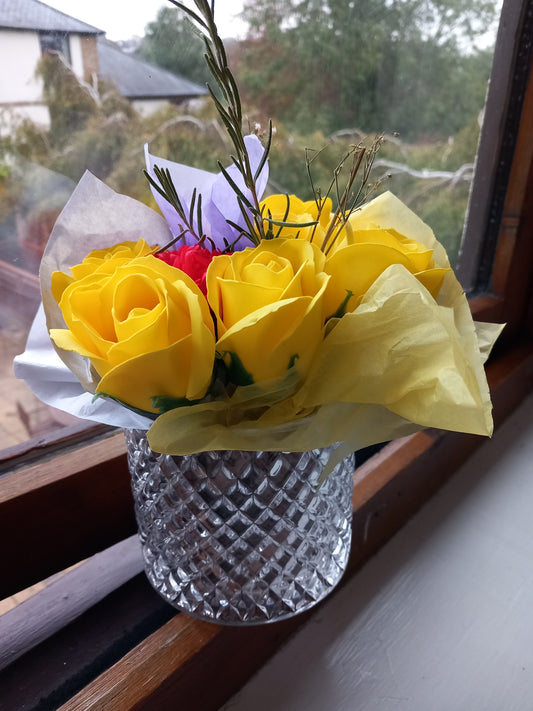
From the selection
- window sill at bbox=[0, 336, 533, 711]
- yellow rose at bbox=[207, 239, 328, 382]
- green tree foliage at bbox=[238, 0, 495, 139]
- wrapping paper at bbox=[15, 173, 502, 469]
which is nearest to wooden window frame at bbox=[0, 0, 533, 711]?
window sill at bbox=[0, 336, 533, 711]

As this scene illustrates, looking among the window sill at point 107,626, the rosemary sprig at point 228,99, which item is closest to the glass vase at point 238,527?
the window sill at point 107,626

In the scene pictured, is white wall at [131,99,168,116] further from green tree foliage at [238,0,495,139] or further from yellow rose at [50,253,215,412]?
yellow rose at [50,253,215,412]

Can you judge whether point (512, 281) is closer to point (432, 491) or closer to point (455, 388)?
point (432, 491)

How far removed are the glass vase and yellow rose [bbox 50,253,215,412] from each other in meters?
0.09

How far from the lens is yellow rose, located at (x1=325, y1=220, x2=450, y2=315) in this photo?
278 mm

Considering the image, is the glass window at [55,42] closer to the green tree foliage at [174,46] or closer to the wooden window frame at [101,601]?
the green tree foliage at [174,46]

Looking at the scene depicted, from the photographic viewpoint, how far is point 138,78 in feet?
1.42

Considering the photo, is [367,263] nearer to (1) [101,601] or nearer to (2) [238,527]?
(2) [238,527]

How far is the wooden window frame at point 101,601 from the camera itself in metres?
0.38

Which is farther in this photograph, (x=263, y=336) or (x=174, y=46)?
(x=174, y=46)

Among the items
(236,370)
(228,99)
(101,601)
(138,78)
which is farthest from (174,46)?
(101,601)

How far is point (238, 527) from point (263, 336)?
0.17 metres

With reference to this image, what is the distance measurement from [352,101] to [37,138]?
35 centimetres

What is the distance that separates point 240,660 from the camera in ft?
1.39
